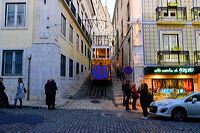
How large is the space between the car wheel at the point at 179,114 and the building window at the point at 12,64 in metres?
10.5

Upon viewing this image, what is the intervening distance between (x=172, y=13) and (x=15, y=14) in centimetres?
1125

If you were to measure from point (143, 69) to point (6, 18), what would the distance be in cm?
1032

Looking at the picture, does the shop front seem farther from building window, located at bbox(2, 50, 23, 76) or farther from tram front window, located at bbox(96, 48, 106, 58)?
building window, located at bbox(2, 50, 23, 76)

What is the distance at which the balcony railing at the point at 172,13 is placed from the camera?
17703 mm

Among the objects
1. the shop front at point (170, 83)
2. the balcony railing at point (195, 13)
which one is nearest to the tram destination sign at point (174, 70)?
the shop front at point (170, 83)

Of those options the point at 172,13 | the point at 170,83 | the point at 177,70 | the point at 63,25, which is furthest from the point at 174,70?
the point at 63,25

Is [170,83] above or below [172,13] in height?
below

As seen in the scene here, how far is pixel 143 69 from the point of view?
17.5m

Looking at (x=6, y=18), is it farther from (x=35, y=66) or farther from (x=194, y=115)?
(x=194, y=115)

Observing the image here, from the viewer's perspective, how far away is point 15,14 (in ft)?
56.2

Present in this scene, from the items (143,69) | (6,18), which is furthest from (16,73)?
(143,69)

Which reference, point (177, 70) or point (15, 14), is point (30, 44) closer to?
point (15, 14)

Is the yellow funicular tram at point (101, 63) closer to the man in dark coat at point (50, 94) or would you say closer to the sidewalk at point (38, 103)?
the sidewalk at point (38, 103)

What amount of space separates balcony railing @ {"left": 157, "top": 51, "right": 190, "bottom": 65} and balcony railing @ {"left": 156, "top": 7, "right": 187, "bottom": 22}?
8.10 ft
